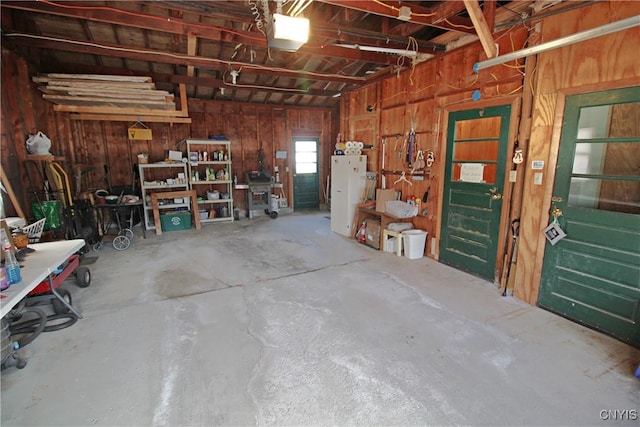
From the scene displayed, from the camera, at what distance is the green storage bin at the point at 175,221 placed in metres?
6.39

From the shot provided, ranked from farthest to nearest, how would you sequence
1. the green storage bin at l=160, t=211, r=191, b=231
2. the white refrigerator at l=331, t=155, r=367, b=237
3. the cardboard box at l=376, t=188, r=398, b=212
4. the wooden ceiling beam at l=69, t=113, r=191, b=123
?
the green storage bin at l=160, t=211, r=191, b=231 → the wooden ceiling beam at l=69, t=113, r=191, b=123 → the white refrigerator at l=331, t=155, r=367, b=237 → the cardboard box at l=376, t=188, r=398, b=212

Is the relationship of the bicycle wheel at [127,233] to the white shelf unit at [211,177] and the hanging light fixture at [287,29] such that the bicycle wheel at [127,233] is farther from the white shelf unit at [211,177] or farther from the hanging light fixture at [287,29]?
the hanging light fixture at [287,29]

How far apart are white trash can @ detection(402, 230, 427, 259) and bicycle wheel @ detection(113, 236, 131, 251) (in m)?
4.59

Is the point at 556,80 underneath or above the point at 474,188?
above

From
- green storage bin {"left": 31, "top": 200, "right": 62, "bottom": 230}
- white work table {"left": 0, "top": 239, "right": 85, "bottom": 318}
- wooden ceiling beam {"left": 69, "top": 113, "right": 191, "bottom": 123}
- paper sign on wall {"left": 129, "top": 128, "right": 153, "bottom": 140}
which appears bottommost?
white work table {"left": 0, "top": 239, "right": 85, "bottom": 318}

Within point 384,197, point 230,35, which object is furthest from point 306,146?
point 230,35

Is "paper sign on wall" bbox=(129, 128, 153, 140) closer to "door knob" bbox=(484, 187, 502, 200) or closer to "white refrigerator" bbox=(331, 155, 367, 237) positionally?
"white refrigerator" bbox=(331, 155, 367, 237)

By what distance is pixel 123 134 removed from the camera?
268 inches

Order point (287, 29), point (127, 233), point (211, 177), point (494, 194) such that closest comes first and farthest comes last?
point (287, 29) < point (494, 194) < point (127, 233) < point (211, 177)

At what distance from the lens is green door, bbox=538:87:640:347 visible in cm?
250

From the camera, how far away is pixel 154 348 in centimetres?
246

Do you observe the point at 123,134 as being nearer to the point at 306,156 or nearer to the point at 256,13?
the point at 306,156

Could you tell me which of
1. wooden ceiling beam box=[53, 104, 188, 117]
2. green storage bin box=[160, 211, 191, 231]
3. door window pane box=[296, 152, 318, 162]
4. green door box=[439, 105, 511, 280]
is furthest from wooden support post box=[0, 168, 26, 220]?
door window pane box=[296, 152, 318, 162]

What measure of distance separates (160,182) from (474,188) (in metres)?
6.18
